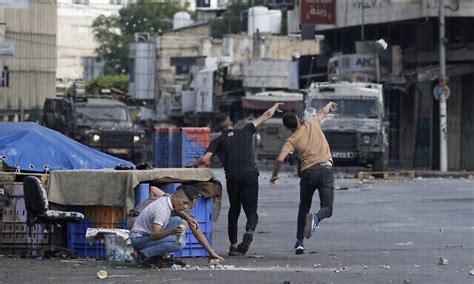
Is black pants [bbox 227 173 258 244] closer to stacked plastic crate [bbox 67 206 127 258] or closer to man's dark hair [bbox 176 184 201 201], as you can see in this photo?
stacked plastic crate [bbox 67 206 127 258]

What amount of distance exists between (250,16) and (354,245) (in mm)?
80172

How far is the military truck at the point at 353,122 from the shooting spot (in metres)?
42.1

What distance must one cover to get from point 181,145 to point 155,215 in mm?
26842

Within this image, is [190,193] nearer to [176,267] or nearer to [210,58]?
[176,267]

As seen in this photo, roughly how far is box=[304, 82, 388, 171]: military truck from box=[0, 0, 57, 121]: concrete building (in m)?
44.3

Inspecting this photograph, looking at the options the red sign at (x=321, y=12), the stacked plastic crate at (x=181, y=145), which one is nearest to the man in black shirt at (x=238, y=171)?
the stacked plastic crate at (x=181, y=145)

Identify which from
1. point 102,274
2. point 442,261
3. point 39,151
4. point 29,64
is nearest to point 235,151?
point 39,151

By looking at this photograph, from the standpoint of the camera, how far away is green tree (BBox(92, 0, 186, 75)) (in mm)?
129625

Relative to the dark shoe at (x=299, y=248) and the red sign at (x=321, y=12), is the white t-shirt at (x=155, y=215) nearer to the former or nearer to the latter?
the dark shoe at (x=299, y=248)

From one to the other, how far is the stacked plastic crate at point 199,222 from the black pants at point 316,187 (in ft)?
4.38

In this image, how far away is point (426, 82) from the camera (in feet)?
186

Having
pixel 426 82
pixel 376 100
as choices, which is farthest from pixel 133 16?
pixel 376 100

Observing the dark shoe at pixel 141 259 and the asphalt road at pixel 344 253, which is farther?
the dark shoe at pixel 141 259

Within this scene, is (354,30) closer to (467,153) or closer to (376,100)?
(467,153)
